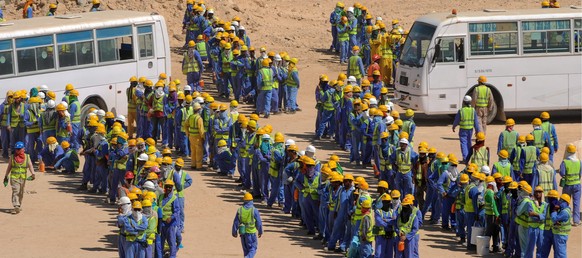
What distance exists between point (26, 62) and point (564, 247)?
14.6m

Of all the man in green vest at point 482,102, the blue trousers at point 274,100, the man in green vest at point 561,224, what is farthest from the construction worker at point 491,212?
the blue trousers at point 274,100

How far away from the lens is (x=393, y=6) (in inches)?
2142

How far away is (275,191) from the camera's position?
31.0 meters

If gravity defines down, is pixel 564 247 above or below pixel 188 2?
below

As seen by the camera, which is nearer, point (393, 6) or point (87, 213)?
point (87, 213)

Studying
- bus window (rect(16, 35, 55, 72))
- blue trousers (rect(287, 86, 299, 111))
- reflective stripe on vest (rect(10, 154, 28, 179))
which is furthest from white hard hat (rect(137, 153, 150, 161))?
blue trousers (rect(287, 86, 299, 111))

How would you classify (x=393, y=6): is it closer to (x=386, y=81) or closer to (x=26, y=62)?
(x=386, y=81)

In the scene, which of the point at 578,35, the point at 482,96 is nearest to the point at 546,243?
the point at 482,96

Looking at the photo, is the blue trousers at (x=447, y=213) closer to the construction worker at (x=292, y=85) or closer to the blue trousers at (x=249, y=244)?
the blue trousers at (x=249, y=244)

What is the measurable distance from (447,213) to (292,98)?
10.7 meters

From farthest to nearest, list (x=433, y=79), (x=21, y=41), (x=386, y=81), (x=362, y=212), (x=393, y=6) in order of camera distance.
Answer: (x=393, y=6)
(x=386, y=81)
(x=433, y=79)
(x=21, y=41)
(x=362, y=212)

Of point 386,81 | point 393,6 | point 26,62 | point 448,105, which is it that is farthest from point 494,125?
point 393,6

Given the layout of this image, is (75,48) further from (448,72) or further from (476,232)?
(476,232)

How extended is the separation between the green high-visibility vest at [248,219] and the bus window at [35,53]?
428 inches
